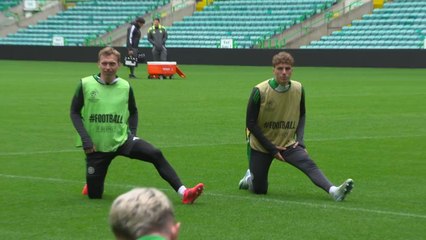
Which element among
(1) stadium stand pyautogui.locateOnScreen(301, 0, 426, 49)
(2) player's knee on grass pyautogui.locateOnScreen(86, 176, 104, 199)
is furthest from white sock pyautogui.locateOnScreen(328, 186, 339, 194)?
(1) stadium stand pyautogui.locateOnScreen(301, 0, 426, 49)

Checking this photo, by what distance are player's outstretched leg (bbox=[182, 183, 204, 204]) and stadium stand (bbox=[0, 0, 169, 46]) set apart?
160ft

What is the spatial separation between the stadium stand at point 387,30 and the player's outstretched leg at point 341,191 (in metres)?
35.8

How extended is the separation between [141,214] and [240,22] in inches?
2050

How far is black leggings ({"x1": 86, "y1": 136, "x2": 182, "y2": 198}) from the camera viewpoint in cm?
1038

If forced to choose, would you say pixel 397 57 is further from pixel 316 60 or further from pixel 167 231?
pixel 167 231

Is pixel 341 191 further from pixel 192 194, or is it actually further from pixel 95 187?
pixel 95 187

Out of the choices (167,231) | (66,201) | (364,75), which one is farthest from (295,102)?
(364,75)

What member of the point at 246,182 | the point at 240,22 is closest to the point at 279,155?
the point at 246,182

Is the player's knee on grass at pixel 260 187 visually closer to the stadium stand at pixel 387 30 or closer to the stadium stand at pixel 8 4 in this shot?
the stadium stand at pixel 387 30

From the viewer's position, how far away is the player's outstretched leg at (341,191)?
10.1 meters

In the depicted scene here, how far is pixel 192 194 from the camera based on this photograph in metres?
10.1

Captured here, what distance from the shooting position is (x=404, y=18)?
49500mm

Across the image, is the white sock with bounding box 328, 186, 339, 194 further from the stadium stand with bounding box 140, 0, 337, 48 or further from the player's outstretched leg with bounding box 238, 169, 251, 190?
the stadium stand with bounding box 140, 0, 337, 48

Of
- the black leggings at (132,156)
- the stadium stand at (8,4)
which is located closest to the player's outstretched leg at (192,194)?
the black leggings at (132,156)
